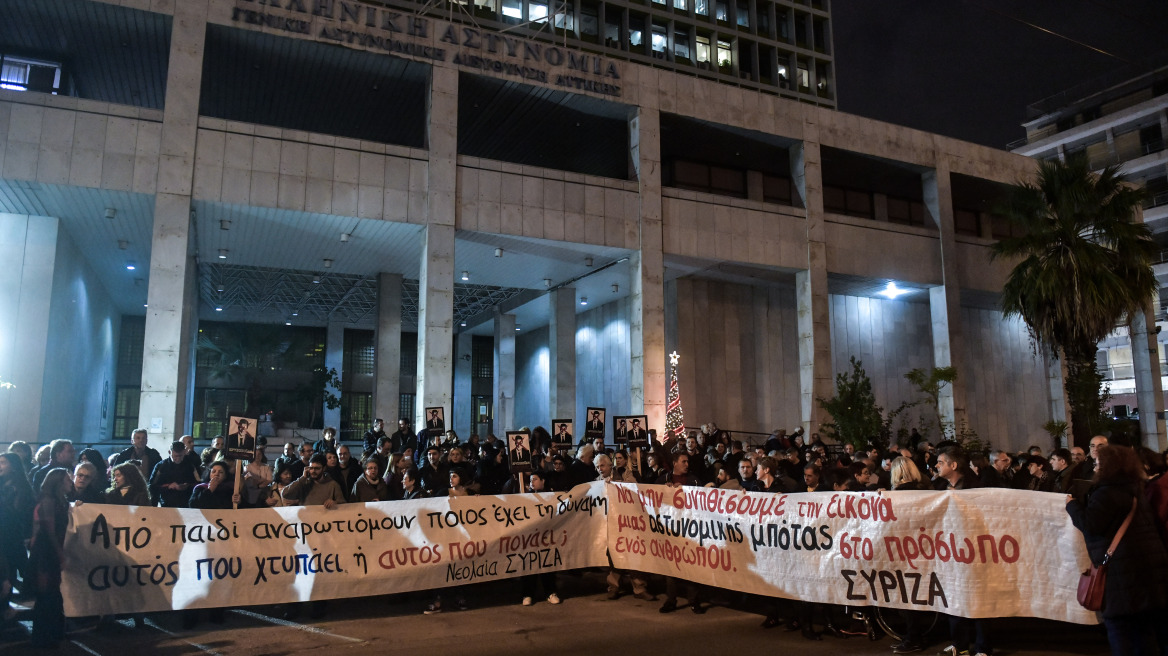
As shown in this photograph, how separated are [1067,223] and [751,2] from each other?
25827 mm

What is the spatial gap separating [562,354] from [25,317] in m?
17.7

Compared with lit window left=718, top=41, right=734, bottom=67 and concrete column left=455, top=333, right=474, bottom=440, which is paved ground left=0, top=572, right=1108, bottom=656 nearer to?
concrete column left=455, top=333, right=474, bottom=440

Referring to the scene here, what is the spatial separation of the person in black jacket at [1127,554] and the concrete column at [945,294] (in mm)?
24365

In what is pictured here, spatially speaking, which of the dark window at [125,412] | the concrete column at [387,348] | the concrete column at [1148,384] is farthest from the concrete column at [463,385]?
the concrete column at [1148,384]

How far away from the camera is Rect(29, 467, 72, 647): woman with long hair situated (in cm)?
716

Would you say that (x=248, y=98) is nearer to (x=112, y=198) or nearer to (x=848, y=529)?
(x=112, y=198)

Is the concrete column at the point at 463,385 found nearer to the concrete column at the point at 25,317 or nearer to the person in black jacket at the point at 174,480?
the concrete column at the point at 25,317

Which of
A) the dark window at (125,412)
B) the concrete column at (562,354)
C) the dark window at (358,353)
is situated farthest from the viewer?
the dark window at (358,353)

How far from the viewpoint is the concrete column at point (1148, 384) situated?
1244 inches

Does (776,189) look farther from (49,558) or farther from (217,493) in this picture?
(49,558)

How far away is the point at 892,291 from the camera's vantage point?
30891mm

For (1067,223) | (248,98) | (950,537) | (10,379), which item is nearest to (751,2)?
(1067,223)

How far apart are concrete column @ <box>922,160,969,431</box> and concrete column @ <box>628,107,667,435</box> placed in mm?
11612

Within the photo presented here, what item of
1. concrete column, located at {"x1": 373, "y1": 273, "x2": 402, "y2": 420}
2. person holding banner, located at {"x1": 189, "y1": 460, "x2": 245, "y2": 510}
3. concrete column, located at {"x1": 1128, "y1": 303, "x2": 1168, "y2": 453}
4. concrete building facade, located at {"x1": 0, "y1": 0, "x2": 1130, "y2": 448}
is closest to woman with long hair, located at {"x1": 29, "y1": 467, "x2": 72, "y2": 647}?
person holding banner, located at {"x1": 189, "y1": 460, "x2": 245, "y2": 510}
